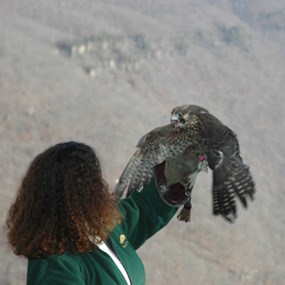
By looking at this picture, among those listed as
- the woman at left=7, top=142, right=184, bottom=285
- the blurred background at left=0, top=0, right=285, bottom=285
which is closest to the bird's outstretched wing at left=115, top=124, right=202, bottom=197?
the woman at left=7, top=142, right=184, bottom=285

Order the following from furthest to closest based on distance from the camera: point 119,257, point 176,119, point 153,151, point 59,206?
1. point 153,151
2. point 176,119
3. point 119,257
4. point 59,206

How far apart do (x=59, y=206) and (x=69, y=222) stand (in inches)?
3.0

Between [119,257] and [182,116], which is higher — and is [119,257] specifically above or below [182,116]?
below

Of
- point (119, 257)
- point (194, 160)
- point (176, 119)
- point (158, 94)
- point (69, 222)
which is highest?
point (176, 119)

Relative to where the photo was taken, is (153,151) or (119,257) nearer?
(119,257)

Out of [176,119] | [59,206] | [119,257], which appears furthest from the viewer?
[176,119]

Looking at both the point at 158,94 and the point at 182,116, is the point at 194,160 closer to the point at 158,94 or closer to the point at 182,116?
the point at 182,116

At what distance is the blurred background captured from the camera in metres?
13.6

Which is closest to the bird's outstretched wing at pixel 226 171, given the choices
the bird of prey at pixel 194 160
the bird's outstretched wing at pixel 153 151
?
the bird of prey at pixel 194 160

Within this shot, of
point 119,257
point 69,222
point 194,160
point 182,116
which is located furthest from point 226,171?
point 69,222

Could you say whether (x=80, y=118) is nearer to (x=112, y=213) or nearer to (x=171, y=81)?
(x=171, y=81)

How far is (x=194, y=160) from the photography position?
2812mm

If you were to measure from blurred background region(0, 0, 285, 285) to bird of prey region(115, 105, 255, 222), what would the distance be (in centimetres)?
150

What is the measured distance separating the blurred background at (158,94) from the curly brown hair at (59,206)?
2173 mm
